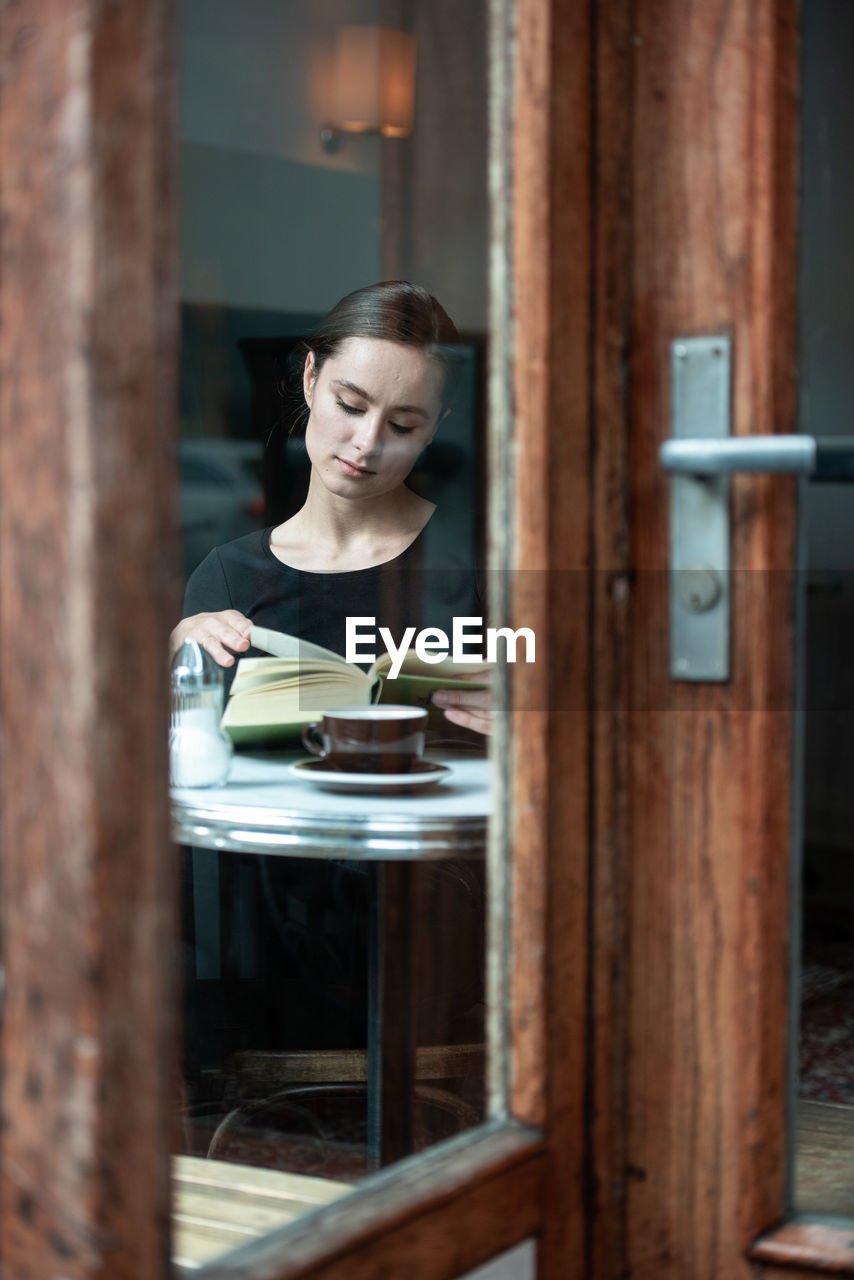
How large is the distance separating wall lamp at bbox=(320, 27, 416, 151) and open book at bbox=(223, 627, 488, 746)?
2.28ft

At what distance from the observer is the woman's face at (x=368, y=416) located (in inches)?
77.1

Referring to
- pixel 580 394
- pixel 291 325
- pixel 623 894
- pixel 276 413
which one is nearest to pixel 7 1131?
pixel 623 894

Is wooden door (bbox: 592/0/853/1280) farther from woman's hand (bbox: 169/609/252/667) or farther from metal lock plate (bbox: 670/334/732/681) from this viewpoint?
woman's hand (bbox: 169/609/252/667)

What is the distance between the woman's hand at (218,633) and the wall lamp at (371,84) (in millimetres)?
702

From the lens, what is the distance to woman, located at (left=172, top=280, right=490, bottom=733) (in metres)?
1.79

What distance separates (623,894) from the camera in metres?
1.10

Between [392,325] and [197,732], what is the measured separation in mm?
783

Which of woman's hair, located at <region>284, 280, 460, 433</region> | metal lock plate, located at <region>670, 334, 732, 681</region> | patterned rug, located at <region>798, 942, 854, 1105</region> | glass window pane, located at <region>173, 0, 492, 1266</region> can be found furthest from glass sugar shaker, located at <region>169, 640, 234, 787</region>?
patterned rug, located at <region>798, 942, 854, 1105</region>

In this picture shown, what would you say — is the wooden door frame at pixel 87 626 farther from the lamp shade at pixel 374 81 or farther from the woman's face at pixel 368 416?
the woman's face at pixel 368 416

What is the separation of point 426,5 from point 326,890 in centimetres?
112

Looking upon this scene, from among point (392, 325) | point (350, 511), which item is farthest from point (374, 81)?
point (350, 511)

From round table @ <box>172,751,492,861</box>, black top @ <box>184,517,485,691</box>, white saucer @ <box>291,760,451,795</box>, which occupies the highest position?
black top @ <box>184,517,485,691</box>

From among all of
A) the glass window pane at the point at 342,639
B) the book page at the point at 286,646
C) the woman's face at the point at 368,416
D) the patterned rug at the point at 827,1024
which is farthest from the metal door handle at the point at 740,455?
the patterned rug at the point at 827,1024

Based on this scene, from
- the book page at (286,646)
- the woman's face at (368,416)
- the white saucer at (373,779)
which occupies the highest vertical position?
the woman's face at (368,416)
